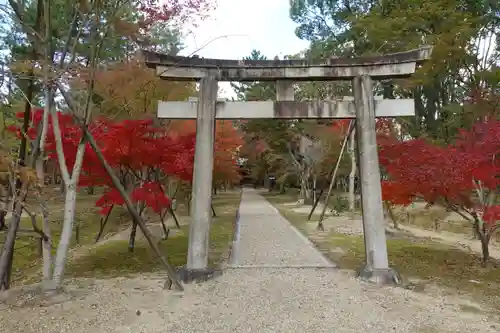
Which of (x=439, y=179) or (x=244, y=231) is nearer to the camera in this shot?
(x=439, y=179)

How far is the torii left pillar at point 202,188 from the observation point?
722 centimetres

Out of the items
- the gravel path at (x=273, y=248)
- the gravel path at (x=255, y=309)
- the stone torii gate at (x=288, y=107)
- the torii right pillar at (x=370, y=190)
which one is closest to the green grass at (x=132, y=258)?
the gravel path at (x=273, y=248)

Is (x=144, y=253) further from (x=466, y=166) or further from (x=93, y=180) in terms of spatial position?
(x=466, y=166)

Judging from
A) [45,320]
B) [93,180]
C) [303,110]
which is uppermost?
[303,110]

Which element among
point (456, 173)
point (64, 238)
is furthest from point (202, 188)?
point (456, 173)

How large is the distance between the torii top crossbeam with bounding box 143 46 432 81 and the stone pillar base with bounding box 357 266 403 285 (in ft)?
11.8

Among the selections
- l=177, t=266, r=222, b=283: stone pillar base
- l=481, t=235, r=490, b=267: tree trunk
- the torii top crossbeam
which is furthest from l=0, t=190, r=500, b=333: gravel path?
the torii top crossbeam

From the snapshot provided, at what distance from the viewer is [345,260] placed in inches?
368

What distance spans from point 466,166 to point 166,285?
5.98 m

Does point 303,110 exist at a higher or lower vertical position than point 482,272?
higher

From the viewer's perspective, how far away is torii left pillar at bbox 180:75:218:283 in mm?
7219

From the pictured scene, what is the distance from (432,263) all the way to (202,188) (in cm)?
569

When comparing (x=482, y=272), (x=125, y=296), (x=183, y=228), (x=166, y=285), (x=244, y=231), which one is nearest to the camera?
(x=125, y=296)

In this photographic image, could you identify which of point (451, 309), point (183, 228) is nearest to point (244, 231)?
point (183, 228)
